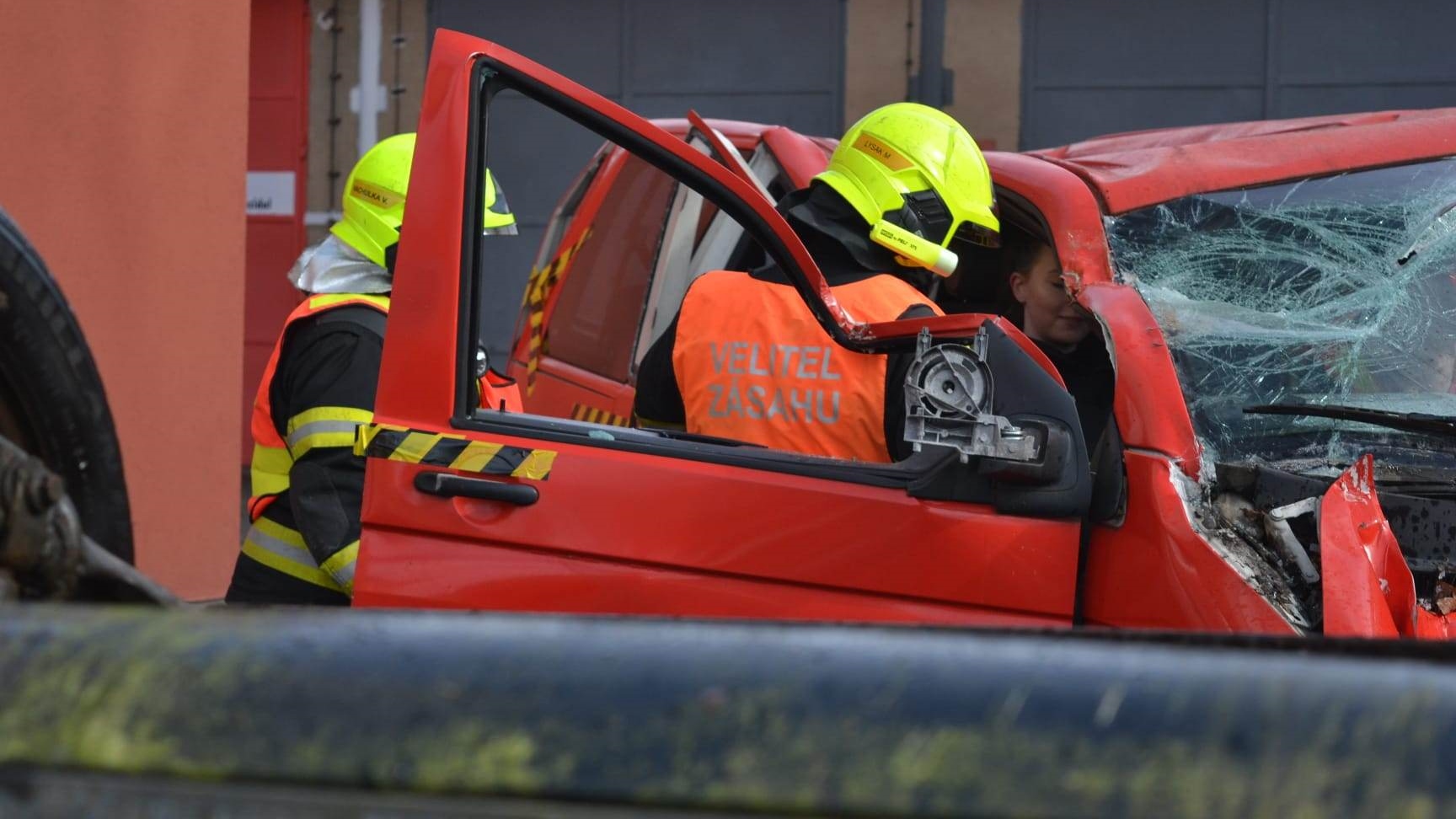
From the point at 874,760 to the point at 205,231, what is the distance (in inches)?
194

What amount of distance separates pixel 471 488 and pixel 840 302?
745 mm

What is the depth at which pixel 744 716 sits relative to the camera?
1050 millimetres

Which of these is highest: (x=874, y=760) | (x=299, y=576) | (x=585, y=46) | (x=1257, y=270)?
(x=585, y=46)

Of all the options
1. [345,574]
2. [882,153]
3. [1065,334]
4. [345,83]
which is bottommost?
[345,574]

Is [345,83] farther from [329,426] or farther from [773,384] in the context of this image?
[773,384]

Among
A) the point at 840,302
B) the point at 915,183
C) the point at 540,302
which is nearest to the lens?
the point at 840,302

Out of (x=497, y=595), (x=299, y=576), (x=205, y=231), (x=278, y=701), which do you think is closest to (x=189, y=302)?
(x=205, y=231)

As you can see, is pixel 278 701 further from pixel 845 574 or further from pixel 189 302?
pixel 189 302

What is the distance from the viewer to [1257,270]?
124 inches

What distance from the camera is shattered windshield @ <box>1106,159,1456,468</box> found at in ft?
9.30

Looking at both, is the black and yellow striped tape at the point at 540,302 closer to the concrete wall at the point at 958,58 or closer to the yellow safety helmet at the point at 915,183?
the yellow safety helmet at the point at 915,183

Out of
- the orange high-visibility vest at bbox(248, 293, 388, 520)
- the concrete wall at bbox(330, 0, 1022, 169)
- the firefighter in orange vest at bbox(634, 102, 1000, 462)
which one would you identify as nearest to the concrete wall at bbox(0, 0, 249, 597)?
the orange high-visibility vest at bbox(248, 293, 388, 520)

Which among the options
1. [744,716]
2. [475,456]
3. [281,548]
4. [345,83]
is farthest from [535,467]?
[345,83]

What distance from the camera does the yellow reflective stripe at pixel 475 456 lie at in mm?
2631
